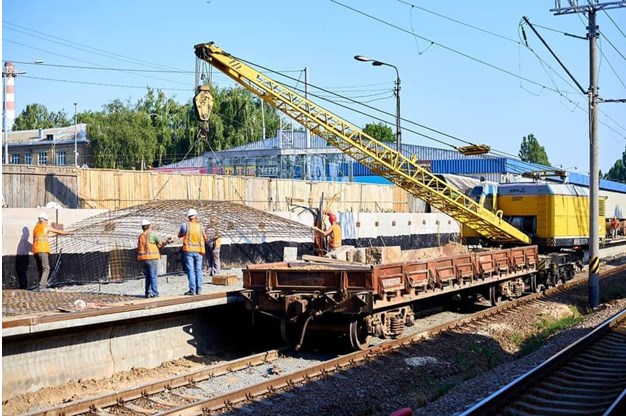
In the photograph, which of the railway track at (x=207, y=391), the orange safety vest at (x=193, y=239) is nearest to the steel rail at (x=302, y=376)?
the railway track at (x=207, y=391)

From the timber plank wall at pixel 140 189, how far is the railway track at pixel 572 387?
10909mm

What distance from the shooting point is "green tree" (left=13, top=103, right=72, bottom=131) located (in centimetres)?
8400

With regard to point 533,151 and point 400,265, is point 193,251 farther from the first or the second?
point 533,151

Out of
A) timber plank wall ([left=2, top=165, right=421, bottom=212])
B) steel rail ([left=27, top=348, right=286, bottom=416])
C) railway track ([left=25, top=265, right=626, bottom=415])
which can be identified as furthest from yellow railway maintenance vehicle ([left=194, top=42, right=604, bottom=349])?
timber plank wall ([left=2, top=165, right=421, bottom=212])

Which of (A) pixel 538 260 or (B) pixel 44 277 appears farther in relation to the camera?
(A) pixel 538 260

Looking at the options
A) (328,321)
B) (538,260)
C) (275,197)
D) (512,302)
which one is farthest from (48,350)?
(275,197)

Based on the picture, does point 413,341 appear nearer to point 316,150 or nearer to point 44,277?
point 44,277

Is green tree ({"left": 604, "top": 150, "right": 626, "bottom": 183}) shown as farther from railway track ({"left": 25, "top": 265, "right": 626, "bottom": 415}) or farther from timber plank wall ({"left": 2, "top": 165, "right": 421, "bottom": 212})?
railway track ({"left": 25, "top": 265, "right": 626, "bottom": 415})

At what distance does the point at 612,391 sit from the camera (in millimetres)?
9148

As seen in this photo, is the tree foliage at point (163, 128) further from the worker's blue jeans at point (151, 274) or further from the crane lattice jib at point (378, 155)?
the worker's blue jeans at point (151, 274)

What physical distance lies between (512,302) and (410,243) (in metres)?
11.9

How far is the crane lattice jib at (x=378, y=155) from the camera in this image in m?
19.5

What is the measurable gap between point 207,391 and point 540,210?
1420 cm

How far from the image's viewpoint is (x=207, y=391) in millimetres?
9453
